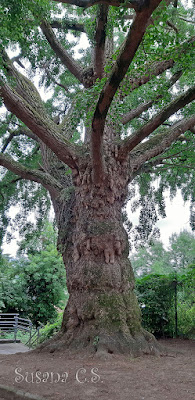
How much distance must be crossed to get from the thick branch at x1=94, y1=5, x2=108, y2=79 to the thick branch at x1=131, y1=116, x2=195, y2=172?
217 cm

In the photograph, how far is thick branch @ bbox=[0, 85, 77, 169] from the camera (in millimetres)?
6133

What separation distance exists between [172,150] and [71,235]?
397 centimetres

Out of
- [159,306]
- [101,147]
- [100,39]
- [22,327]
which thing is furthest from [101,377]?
[22,327]

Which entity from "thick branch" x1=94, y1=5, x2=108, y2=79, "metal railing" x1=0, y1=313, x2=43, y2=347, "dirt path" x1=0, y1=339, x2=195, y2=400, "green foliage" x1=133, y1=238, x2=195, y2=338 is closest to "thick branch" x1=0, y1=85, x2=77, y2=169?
"thick branch" x1=94, y1=5, x2=108, y2=79

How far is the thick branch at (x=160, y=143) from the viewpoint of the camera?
7375 mm

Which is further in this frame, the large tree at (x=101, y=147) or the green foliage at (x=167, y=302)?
the green foliage at (x=167, y=302)

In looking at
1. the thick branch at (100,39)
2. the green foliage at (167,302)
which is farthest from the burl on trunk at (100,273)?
the green foliage at (167,302)

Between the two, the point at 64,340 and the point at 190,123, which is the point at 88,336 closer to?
the point at 64,340

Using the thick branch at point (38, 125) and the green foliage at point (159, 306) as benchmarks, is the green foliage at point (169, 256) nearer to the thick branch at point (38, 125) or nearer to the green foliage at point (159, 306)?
the green foliage at point (159, 306)

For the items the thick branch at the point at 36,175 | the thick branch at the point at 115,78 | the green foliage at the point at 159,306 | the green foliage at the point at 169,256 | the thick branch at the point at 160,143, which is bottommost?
the green foliage at the point at 159,306

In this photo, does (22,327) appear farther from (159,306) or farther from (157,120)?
(157,120)

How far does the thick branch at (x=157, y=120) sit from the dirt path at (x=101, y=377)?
13.0ft

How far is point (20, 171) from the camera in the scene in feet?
27.5

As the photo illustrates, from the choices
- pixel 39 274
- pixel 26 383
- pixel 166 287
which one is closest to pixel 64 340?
pixel 26 383
